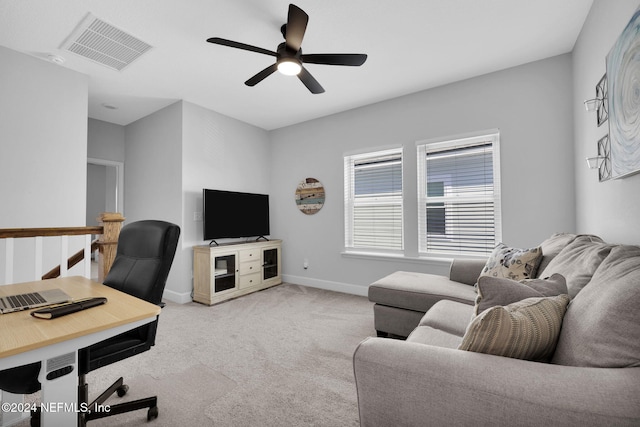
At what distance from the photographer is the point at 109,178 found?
6121 mm

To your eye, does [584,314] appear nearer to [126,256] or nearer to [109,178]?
[126,256]

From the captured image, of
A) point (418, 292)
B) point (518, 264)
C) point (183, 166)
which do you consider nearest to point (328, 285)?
point (418, 292)

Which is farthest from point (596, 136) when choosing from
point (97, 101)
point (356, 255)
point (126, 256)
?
point (97, 101)

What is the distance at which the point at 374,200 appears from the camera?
4.08m

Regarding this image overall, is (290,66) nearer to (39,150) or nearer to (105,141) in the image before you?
(39,150)

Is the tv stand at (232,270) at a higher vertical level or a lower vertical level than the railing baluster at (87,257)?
lower

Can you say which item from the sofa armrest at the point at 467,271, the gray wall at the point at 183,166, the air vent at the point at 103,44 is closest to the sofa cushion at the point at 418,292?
the sofa armrest at the point at 467,271

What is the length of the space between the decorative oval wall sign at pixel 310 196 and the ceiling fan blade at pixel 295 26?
2461 millimetres

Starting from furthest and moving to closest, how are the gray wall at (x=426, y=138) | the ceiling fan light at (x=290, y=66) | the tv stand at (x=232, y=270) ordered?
1. the tv stand at (x=232, y=270)
2. the gray wall at (x=426, y=138)
3. the ceiling fan light at (x=290, y=66)

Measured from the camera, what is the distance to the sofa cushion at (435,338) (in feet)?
4.68

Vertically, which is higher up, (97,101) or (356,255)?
(97,101)

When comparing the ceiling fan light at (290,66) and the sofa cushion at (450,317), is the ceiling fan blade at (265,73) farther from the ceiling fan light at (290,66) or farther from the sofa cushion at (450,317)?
the sofa cushion at (450,317)

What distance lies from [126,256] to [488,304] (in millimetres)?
1891

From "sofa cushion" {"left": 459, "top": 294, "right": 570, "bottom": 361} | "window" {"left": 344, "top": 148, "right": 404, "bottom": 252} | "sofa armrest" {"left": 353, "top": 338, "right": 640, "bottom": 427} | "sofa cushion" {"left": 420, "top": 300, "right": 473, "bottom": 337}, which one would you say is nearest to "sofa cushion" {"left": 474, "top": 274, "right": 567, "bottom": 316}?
"sofa cushion" {"left": 459, "top": 294, "right": 570, "bottom": 361}
